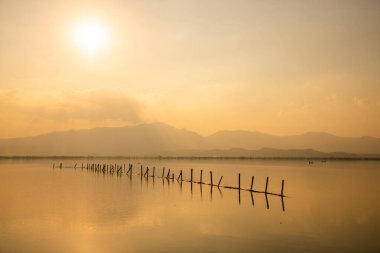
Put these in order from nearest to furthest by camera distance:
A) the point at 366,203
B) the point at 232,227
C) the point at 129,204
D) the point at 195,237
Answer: the point at 195,237, the point at 232,227, the point at 129,204, the point at 366,203

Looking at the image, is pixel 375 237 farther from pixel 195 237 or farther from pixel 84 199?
pixel 84 199

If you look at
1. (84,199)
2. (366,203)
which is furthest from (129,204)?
(366,203)

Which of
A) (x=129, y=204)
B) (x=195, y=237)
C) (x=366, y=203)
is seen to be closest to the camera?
(x=195, y=237)

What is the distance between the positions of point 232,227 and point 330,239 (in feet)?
17.2

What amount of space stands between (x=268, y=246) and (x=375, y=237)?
20.7ft

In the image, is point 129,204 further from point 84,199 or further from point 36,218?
point 36,218

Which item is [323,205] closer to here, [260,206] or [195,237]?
[260,206]

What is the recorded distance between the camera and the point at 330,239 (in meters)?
18.6

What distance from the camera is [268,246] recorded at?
16984 millimetres

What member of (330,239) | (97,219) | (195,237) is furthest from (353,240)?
(97,219)

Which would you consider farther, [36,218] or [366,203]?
[366,203]

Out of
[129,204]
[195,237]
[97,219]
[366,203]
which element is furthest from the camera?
[366,203]

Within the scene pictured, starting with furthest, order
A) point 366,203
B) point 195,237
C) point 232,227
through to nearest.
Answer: point 366,203 → point 232,227 → point 195,237

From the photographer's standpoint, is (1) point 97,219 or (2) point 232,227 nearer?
(2) point 232,227
